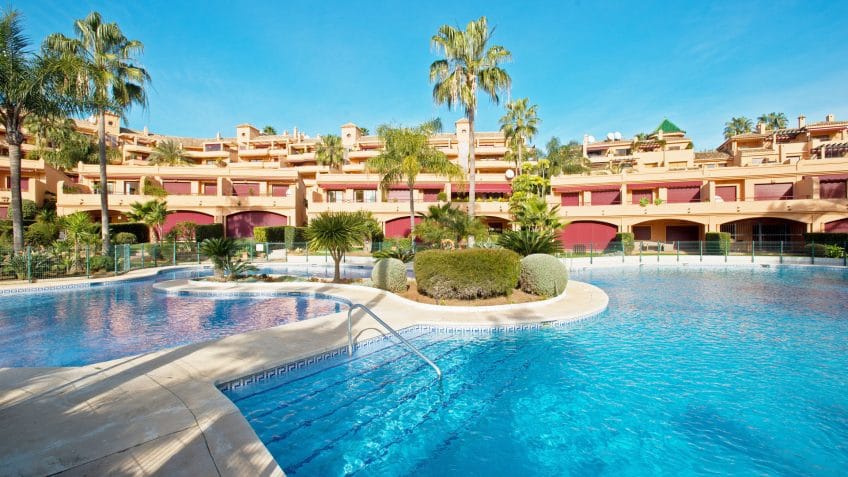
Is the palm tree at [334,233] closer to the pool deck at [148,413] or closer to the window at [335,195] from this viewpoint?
the pool deck at [148,413]

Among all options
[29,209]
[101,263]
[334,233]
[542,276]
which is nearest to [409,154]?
[334,233]

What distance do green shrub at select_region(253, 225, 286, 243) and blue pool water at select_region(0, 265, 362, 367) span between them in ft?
56.5

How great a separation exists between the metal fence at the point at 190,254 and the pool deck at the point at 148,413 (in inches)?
423

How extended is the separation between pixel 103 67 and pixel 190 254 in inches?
445

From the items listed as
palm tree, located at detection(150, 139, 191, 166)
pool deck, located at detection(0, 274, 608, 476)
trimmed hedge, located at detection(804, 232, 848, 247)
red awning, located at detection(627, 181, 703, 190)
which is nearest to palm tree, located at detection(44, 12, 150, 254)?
pool deck, located at detection(0, 274, 608, 476)

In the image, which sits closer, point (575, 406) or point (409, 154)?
point (575, 406)

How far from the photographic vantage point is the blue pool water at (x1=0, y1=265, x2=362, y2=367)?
7.77 m

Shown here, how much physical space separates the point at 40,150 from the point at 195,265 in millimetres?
30377

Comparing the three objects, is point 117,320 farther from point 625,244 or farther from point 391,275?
point 625,244

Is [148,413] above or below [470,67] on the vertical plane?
below

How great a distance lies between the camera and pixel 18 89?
16406 millimetres

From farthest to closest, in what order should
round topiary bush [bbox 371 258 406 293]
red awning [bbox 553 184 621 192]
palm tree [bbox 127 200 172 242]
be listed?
red awning [bbox 553 184 621 192] → palm tree [bbox 127 200 172 242] → round topiary bush [bbox 371 258 406 293]

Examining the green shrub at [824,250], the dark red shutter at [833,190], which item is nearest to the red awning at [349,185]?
the green shrub at [824,250]

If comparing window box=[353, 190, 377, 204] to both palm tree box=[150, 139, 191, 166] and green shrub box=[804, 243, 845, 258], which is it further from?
green shrub box=[804, 243, 845, 258]
